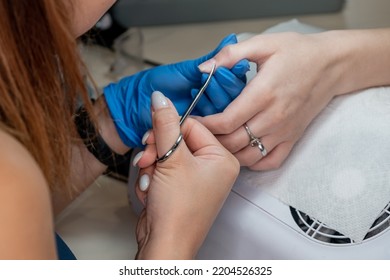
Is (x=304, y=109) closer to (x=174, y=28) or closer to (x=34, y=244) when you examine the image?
(x=34, y=244)

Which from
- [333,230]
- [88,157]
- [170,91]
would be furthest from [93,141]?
[333,230]

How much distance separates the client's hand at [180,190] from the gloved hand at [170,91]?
65 mm

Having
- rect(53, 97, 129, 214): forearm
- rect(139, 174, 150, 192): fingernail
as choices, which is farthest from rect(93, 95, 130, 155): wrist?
rect(139, 174, 150, 192): fingernail

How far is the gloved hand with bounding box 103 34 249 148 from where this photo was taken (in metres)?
0.70

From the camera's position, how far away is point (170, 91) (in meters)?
0.77

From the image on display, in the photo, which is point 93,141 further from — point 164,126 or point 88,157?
point 164,126

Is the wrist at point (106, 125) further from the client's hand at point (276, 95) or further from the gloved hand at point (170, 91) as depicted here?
the client's hand at point (276, 95)

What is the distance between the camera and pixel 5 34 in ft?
1.66

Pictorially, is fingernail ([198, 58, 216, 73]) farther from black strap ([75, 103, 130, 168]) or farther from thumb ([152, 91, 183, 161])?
black strap ([75, 103, 130, 168])

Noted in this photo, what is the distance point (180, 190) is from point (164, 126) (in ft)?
0.27

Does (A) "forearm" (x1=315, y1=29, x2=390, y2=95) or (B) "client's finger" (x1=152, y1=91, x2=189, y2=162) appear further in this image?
(A) "forearm" (x1=315, y1=29, x2=390, y2=95)

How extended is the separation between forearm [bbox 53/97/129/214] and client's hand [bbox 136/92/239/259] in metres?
0.20

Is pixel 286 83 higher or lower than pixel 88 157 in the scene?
higher

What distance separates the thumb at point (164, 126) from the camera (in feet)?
2.11
